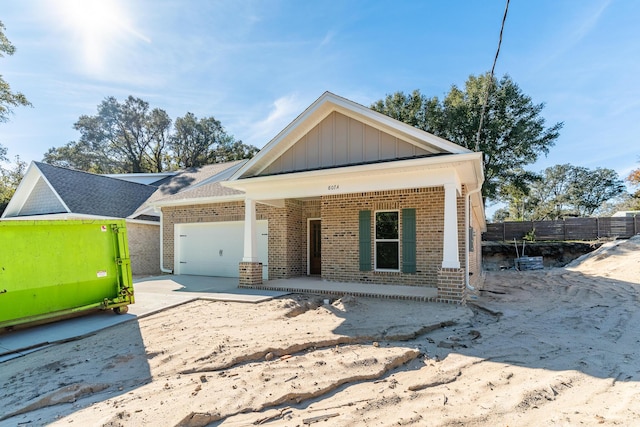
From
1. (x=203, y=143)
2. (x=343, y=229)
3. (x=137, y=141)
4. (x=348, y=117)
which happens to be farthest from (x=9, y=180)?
(x=348, y=117)

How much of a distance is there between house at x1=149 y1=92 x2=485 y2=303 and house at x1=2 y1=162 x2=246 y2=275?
11.1 feet

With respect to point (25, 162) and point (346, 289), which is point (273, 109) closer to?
point (346, 289)

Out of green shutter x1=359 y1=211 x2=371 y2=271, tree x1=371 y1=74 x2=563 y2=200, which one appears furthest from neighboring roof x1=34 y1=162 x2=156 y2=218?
tree x1=371 y1=74 x2=563 y2=200

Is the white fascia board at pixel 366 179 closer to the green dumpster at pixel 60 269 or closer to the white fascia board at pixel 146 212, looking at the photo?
the green dumpster at pixel 60 269

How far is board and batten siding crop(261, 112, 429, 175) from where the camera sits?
8109 mm

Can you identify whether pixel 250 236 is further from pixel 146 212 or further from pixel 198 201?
pixel 146 212

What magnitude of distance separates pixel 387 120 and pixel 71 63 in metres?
13.8

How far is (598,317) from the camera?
6.52 meters

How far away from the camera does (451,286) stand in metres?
7.03

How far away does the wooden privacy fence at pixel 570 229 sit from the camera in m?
22.4

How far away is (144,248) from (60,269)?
8924 millimetres

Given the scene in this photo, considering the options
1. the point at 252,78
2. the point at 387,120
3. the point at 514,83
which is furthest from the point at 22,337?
the point at 514,83

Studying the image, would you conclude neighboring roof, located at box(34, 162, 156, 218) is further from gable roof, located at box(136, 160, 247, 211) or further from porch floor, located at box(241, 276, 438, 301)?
porch floor, located at box(241, 276, 438, 301)

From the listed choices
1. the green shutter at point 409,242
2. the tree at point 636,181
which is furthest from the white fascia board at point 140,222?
the tree at point 636,181
